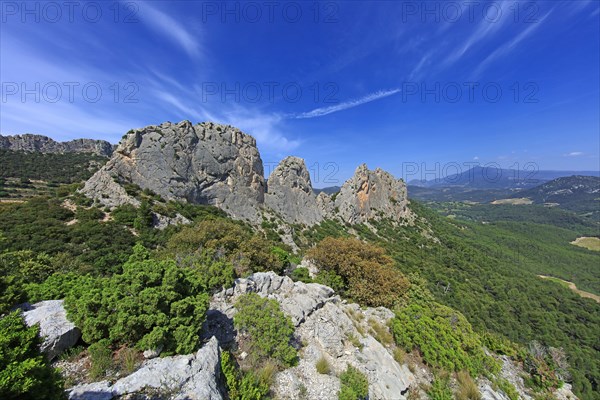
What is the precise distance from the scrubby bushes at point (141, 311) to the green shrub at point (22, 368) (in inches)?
75.9

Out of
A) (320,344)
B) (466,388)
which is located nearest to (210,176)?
(320,344)

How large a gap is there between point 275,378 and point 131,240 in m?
25.1

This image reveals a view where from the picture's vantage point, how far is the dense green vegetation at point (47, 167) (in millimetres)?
60094

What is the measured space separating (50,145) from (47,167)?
40.8 m

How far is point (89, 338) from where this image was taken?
6.83 m

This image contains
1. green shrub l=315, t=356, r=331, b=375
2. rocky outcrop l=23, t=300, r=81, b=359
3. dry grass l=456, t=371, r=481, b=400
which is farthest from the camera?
dry grass l=456, t=371, r=481, b=400

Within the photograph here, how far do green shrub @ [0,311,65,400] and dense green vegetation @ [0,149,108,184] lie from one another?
76201mm

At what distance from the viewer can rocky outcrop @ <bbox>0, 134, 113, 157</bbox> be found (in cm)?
8569

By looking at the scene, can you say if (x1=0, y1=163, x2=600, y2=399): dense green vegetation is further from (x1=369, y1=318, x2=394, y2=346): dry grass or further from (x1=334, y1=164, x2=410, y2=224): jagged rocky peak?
(x1=334, y1=164, x2=410, y2=224): jagged rocky peak

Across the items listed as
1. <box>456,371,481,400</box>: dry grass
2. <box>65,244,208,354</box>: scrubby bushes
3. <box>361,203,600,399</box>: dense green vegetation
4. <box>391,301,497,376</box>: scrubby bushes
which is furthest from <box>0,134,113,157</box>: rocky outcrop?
<box>456,371,481,400</box>: dry grass

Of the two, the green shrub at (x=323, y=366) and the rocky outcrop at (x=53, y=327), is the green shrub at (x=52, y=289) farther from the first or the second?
the green shrub at (x=323, y=366)

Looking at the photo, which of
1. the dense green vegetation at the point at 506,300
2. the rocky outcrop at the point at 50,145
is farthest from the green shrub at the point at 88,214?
the rocky outcrop at the point at 50,145

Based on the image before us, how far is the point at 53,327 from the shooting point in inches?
273

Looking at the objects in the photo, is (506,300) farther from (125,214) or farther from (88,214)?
(88,214)
